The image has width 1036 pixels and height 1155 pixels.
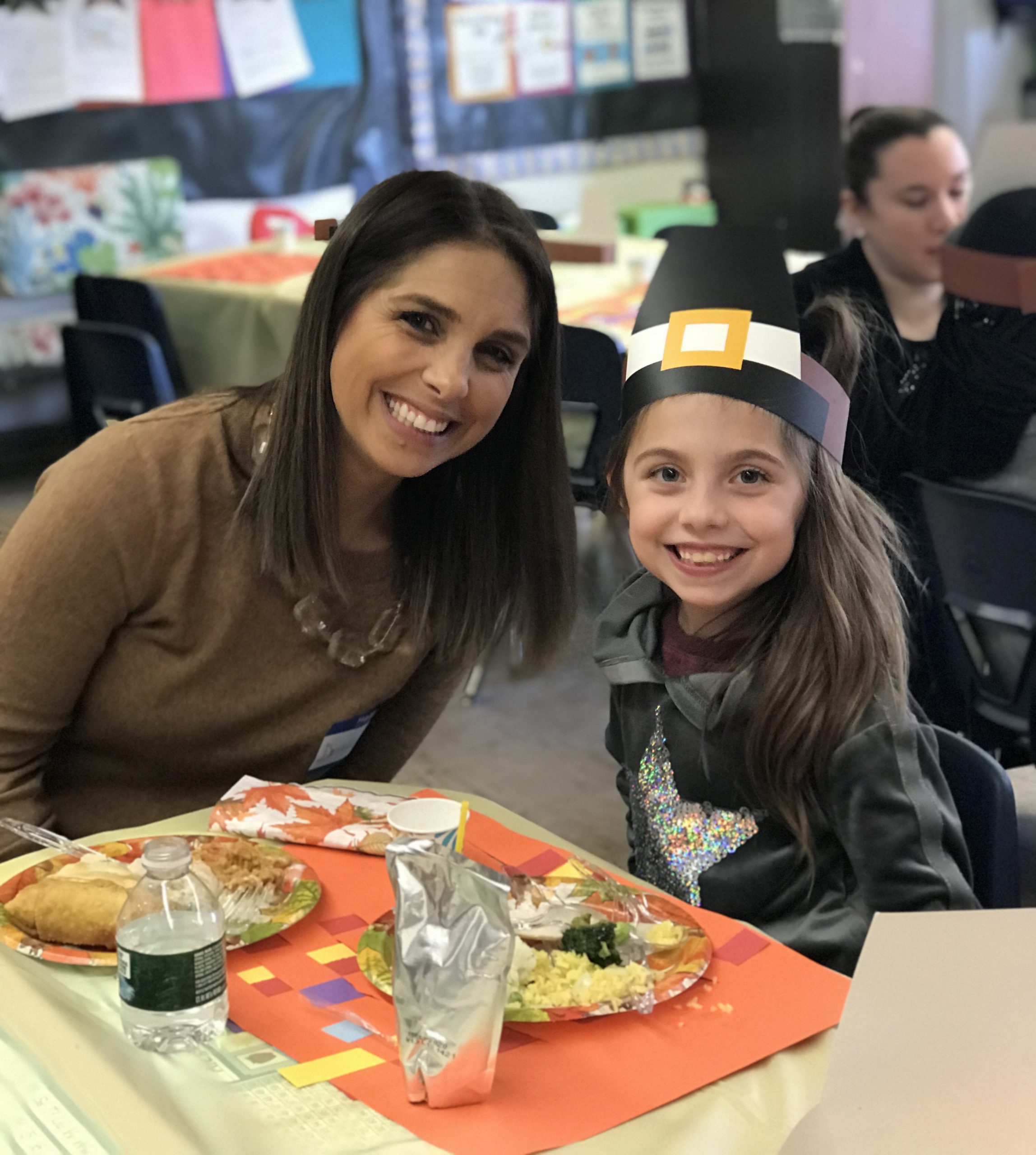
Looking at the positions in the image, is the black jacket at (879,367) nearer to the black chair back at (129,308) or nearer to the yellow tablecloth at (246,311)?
the yellow tablecloth at (246,311)

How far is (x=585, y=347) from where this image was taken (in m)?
2.40

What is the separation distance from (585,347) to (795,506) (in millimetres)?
1213

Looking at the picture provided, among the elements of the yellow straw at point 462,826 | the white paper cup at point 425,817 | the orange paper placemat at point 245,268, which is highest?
the orange paper placemat at point 245,268

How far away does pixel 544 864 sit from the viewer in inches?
47.2

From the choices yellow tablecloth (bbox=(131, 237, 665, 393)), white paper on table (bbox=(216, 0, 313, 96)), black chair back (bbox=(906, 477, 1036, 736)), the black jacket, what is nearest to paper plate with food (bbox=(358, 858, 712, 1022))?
the black jacket

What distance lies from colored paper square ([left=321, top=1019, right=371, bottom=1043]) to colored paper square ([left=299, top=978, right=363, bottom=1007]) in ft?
0.09

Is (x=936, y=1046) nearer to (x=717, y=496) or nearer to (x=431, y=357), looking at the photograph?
(x=717, y=496)

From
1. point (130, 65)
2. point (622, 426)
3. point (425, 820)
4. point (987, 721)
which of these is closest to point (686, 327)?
point (622, 426)

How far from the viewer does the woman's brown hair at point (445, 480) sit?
140cm

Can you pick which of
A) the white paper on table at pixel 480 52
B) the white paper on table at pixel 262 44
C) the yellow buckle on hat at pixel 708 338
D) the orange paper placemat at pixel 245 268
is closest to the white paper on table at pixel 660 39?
the white paper on table at pixel 480 52

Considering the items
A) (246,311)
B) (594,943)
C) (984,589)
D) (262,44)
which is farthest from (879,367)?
(262,44)

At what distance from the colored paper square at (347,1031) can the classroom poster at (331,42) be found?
16.5 ft

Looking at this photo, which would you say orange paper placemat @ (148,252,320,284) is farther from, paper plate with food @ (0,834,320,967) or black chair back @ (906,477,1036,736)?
paper plate with food @ (0,834,320,967)

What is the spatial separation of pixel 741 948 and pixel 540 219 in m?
0.82
